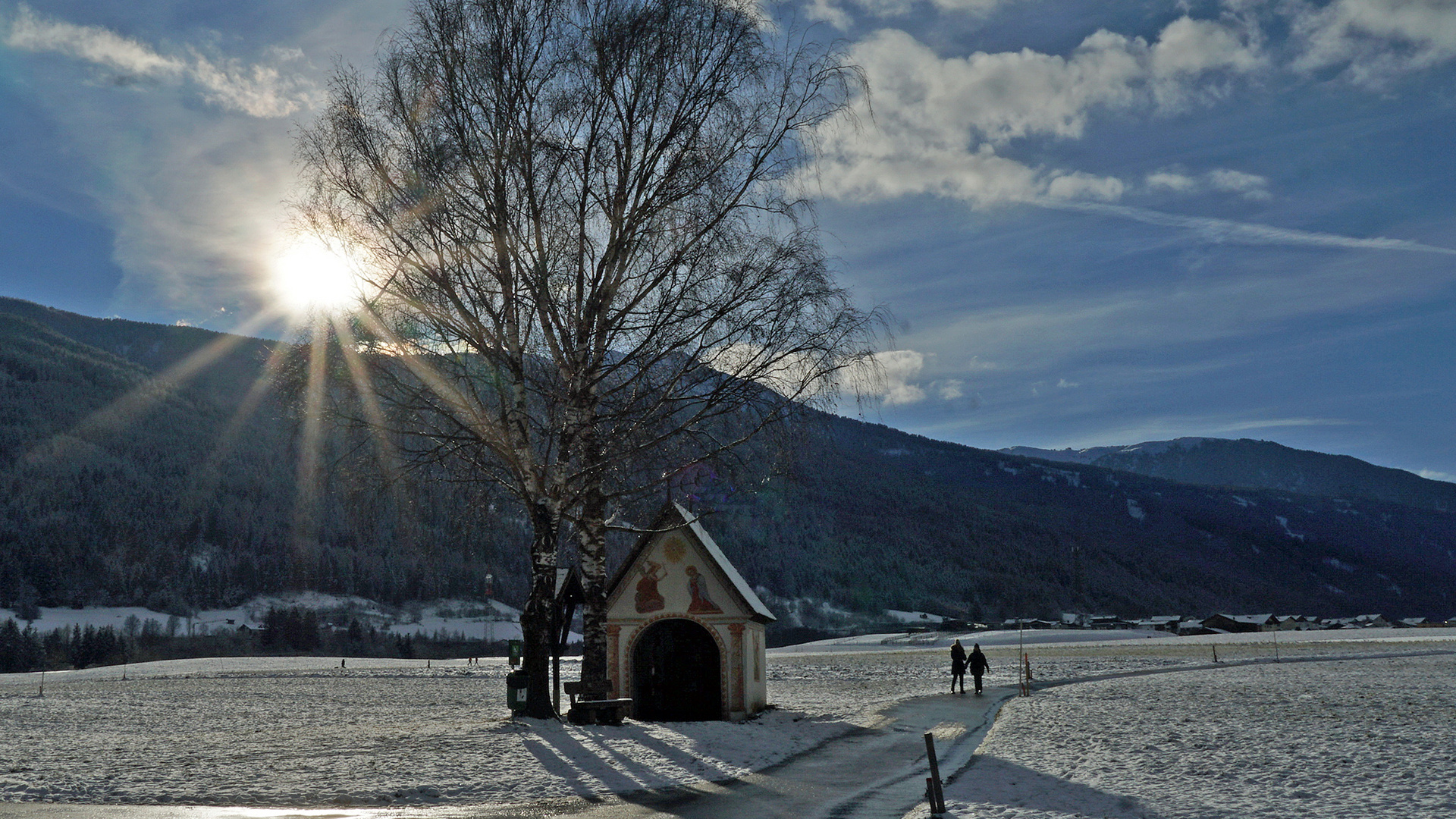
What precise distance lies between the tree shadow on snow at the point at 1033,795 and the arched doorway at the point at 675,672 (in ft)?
34.9

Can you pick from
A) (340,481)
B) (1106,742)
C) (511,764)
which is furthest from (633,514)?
(1106,742)

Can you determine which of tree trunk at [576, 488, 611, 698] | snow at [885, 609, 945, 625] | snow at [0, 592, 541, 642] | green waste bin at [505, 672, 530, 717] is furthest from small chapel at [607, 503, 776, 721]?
snow at [885, 609, 945, 625]

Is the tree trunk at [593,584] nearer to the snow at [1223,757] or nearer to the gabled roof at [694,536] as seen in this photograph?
the gabled roof at [694,536]

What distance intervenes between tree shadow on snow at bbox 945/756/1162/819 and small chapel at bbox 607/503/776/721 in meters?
10.2

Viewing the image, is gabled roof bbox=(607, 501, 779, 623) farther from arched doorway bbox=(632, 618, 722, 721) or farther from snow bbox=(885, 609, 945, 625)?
snow bbox=(885, 609, 945, 625)

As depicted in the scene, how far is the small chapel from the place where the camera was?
24.4m

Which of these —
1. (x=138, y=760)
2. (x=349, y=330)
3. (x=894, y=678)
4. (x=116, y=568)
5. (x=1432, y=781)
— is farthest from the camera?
(x=116, y=568)

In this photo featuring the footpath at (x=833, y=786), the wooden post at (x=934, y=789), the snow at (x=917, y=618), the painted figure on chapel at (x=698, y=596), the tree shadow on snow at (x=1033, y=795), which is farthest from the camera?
the snow at (x=917, y=618)

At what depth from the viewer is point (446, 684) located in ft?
163

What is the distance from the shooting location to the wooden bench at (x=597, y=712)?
1822 cm

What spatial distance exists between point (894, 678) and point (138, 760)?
129 ft

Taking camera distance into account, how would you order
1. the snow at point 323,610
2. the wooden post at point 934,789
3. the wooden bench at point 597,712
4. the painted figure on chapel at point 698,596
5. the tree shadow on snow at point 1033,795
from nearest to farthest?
1. the wooden post at point 934,789
2. the tree shadow on snow at point 1033,795
3. the wooden bench at point 597,712
4. the painted figure on chapel at point 698,596
5. the snow at point 323,610

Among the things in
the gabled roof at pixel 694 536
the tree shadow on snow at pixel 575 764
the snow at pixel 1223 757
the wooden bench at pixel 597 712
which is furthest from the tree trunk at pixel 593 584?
the snow at pixel 1223 757

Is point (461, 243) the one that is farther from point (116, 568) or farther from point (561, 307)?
point (116, 568)
